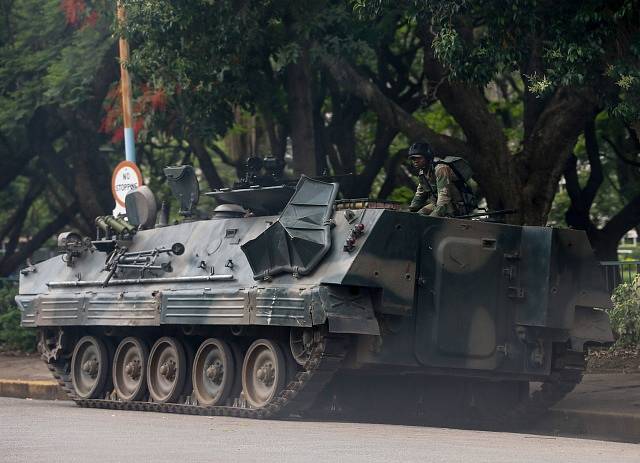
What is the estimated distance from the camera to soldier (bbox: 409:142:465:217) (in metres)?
13.3

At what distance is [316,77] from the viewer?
2491cm

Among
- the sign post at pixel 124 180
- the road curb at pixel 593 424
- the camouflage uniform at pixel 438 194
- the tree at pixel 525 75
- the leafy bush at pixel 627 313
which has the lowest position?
the road curb at pixel 593 424

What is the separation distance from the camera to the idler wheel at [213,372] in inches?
539

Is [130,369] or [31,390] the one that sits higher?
[130,369]

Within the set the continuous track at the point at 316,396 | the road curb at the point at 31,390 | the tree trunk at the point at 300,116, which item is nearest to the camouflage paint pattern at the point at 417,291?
the continuous track at the point at 316,396

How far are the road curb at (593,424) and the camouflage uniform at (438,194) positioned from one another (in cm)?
216

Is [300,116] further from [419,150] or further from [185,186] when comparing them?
[419,150]

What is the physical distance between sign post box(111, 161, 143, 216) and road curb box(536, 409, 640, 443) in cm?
726

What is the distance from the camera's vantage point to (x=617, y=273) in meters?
16.8

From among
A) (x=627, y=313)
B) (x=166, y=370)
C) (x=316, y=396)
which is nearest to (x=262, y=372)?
(x=316, y=396)

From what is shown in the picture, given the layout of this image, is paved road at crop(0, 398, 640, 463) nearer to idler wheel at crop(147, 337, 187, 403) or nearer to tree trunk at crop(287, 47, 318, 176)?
idler wheel at crop(147, 337, 187, 403)

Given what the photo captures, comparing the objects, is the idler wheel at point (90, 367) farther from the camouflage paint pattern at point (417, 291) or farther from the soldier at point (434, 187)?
the soldier at point (434, 187)

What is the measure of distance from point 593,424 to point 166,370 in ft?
14.4

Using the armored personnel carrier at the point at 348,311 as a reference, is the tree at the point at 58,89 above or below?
above
